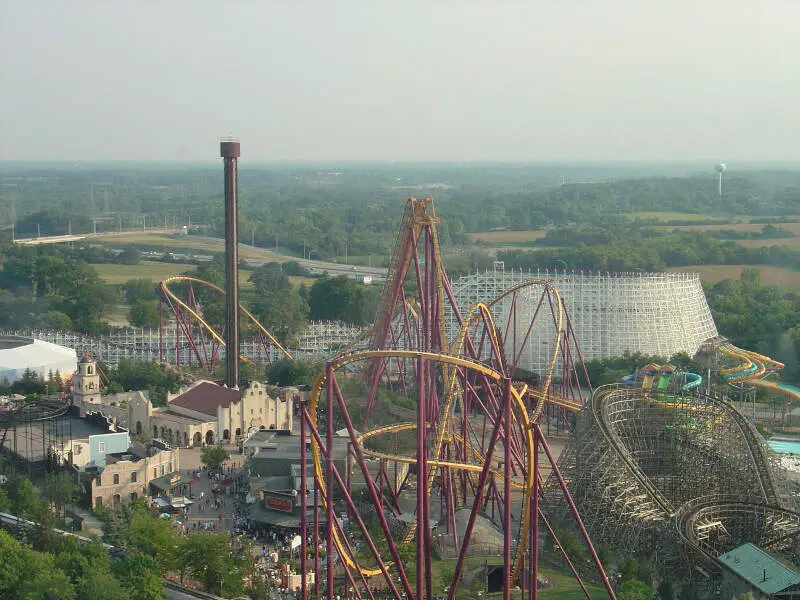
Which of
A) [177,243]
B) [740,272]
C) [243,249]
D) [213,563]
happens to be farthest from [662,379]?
[177,243]

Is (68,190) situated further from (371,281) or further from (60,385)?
(60,385)

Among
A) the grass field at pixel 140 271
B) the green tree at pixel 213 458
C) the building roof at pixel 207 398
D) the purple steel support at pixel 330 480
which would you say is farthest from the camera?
the grass field at pixel 140 271

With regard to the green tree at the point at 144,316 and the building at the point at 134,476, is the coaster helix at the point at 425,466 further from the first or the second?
the green tree at the point at 144,316

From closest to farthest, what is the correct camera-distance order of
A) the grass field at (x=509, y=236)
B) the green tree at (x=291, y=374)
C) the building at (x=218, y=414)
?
the building at (x=218, y=414) → the green tree at (x=291, y=374) → the grass field at (x=509, y=236)

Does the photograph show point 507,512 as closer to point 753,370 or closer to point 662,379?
point 662,379

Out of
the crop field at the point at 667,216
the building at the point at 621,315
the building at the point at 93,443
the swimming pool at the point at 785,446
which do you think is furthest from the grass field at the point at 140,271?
the swimming pool at the point at 785,446

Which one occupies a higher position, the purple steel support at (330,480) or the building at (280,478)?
the purple steel support at (330,480)

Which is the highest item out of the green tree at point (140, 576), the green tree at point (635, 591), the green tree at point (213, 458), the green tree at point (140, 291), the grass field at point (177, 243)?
the green tree at point (140, 576)
